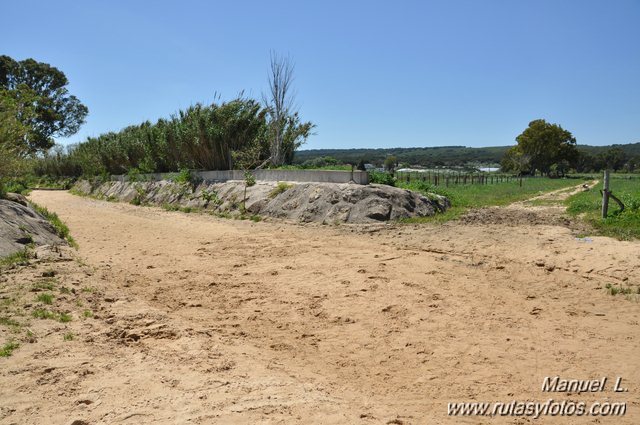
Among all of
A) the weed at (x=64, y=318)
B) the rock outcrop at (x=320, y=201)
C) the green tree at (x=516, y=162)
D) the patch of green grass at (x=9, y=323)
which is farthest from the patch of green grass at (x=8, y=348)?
the green tree at (x=516, y=162)

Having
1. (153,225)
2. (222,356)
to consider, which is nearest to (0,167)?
(153,225)

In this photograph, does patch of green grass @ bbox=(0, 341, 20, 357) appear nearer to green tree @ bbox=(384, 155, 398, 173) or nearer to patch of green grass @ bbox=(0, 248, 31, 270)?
patch of green grass @ bbox=(0, 248, 31, 270)

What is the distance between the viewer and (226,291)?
721 centimetres

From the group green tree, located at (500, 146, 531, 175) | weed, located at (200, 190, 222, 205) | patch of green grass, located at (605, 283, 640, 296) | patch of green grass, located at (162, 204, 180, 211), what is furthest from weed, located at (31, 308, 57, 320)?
green tree, located at (500, 146, 531, 175)

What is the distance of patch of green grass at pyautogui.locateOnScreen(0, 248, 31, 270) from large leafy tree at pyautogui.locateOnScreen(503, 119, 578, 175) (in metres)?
76.1

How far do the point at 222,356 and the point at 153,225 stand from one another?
448 inches

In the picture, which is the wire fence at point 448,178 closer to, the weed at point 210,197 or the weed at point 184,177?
the weed at point 184,177

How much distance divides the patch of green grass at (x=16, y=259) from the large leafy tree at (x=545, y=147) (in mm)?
76067

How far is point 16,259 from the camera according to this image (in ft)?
24.6

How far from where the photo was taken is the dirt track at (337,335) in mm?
3787

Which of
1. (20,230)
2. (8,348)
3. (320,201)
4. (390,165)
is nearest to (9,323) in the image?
(8,348)

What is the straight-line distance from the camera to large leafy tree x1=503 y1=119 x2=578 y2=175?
246ft

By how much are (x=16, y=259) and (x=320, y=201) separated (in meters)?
9.19

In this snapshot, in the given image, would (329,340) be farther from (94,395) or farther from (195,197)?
(195,197)
